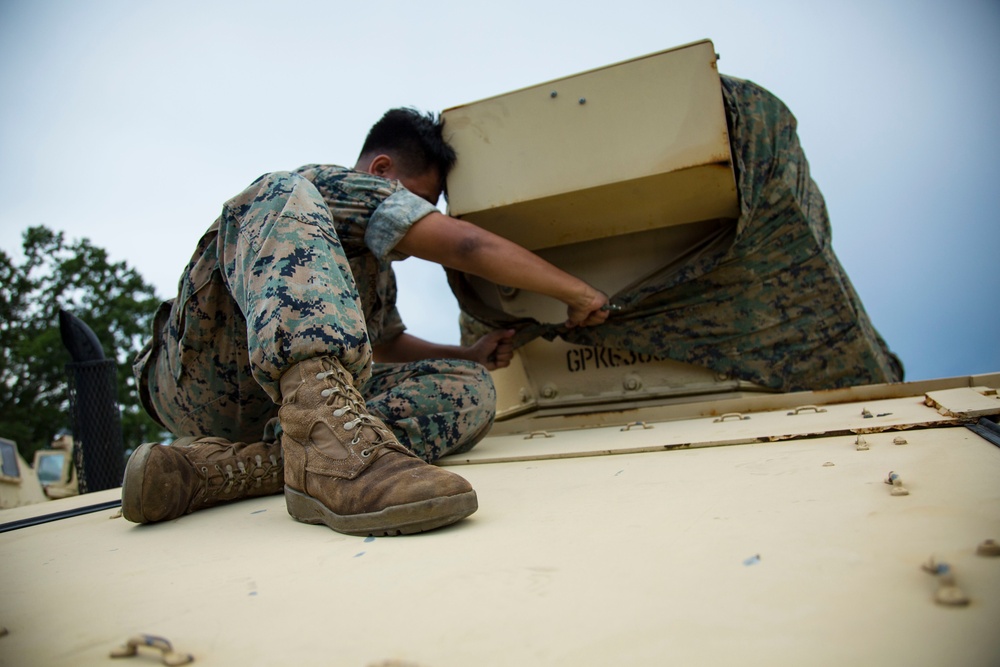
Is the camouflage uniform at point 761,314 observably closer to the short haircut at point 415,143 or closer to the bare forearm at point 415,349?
the bare forearm at point 415,349

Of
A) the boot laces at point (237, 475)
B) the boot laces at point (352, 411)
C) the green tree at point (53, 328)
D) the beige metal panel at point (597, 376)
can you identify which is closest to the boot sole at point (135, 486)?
the boot laces at point (237, 475)

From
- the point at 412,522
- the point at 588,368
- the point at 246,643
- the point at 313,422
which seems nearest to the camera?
the point at 246,643

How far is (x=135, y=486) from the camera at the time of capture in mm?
1290

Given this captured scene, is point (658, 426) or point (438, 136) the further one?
point (438, 136)

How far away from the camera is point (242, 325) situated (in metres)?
1.66

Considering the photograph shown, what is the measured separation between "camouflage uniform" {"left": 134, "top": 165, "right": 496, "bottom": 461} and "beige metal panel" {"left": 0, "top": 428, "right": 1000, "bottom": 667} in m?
0.32

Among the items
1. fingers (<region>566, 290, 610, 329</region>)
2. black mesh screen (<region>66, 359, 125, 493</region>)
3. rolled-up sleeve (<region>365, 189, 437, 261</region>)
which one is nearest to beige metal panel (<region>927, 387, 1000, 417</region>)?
fingers (<region>566, 290, 610, 329</region>)

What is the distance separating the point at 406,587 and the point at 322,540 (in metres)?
0.31

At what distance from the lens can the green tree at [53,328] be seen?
15461 millimetres

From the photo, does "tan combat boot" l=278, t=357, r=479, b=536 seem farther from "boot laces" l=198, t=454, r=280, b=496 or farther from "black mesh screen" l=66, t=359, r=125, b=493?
"black mesh screen" l=66, t=359, r=125, b=493

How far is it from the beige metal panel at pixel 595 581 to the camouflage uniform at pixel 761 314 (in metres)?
1.33

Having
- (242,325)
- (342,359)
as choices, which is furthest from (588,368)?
(342,359)

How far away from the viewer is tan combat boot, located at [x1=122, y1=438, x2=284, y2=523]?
130 centimetres

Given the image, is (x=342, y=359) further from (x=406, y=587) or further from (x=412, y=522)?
Result: (x=406, y=587)
